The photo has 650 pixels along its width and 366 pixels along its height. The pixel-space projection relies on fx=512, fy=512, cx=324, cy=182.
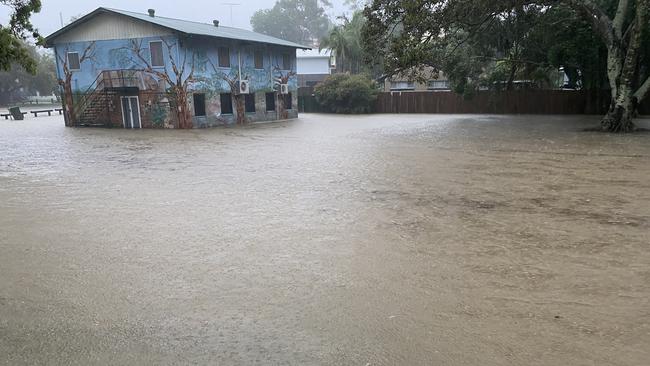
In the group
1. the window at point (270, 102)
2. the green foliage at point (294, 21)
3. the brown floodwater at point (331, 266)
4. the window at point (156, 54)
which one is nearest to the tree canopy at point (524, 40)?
the brown floodwater at point (331, 266)

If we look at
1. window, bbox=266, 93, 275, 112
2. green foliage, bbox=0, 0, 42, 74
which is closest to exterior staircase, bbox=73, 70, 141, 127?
window, bbox=266, 93, 275, 112

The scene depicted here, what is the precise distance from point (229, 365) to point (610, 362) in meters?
2.78

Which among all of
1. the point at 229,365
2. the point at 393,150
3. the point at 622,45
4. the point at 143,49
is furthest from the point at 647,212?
the point at 143,49

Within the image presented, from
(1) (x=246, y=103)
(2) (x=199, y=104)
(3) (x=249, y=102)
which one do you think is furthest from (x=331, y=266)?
(3) (x=249, y=102)

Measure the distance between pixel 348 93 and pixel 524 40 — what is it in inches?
621

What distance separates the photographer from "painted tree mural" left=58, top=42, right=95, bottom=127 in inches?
1141

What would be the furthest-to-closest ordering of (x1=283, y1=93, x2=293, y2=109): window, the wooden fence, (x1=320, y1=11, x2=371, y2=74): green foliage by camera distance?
(x1=320, y1=11, x2=371, y2=74): green foliage, (x1=283, y1=93, x2=293, y2=109): window, the wooden fence

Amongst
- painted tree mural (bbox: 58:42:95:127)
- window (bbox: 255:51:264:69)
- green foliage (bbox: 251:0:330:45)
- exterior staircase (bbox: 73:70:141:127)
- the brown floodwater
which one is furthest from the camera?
green foliage (bbox: 251:0:330:45)

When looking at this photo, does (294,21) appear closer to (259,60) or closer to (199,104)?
(259,60)

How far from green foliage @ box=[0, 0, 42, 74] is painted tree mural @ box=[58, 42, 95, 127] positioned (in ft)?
39.4

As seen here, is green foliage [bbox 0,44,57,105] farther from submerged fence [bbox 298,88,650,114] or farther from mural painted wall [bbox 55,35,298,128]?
submerged fence [bbox 298,88,650,114]

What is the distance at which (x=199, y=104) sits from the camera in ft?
92.7

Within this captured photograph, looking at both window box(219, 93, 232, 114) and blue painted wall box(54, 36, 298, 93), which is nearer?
blue painted wall box(54, 36, 298, 93)

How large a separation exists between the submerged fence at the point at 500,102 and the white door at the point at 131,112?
731 inches
